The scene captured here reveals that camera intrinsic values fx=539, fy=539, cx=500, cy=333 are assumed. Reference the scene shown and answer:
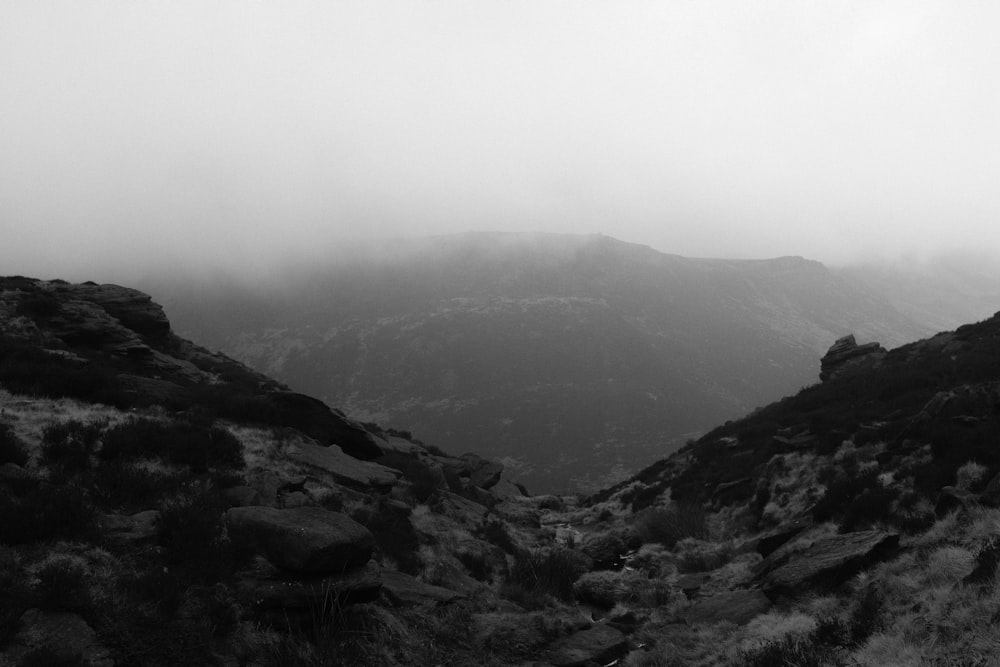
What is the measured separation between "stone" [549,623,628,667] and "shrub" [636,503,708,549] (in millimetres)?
12538

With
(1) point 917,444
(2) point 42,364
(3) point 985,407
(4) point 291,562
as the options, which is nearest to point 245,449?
(2) point 42,364

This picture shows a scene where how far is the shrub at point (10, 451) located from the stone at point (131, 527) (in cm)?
328

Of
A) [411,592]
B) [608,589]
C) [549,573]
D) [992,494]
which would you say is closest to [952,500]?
[992,494]

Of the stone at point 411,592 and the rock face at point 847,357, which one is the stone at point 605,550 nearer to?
the stone at point 411,592

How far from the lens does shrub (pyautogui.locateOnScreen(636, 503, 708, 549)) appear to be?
78.5ft

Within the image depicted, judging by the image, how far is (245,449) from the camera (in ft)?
61.3

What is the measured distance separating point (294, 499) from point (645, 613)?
1001cm

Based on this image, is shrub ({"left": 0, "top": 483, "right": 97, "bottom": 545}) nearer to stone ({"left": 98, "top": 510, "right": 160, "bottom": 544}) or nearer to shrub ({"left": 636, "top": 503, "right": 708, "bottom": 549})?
stone ({"left": 98, "top": 510, "right": 160, "bottom": 544})

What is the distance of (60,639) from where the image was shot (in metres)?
7.61

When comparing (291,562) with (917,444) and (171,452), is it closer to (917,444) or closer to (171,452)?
(171,452)

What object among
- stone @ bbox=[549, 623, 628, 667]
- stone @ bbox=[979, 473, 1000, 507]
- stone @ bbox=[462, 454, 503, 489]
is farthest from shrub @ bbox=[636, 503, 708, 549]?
stone @ bbox=[462, 454, 503, 489]

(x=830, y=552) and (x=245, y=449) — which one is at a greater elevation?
(x=245, y=449)

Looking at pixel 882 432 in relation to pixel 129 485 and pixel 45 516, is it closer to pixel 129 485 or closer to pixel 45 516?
pixel 129 485

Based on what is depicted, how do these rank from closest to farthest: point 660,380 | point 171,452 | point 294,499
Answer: point 294,499 < point 171,452 < point 660,380
